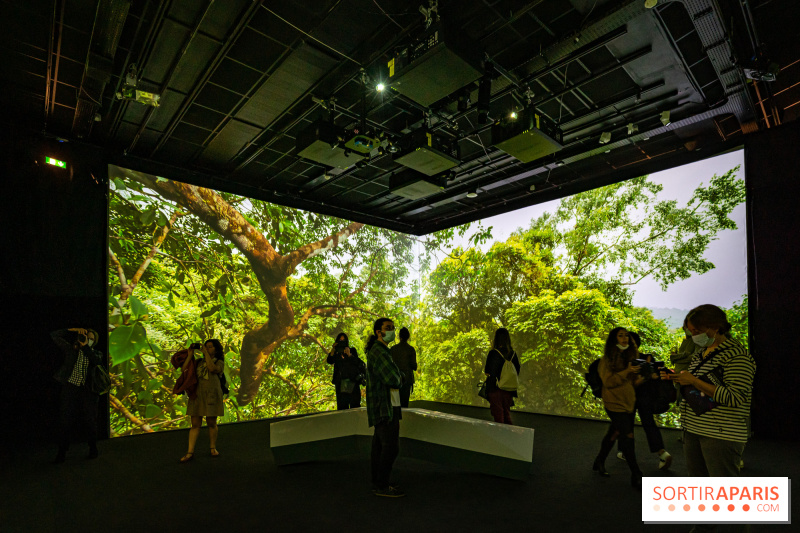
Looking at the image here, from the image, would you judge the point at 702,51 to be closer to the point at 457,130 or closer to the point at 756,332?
the point at 457,130

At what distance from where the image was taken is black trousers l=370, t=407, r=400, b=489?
335 centimetres

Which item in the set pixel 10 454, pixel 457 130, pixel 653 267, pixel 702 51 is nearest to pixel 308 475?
pixel 10 454

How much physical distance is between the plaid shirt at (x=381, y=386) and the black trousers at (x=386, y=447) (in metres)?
0.09

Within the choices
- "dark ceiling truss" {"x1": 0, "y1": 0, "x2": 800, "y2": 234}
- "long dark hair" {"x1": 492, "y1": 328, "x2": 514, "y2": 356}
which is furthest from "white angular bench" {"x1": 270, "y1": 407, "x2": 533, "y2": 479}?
"dark ceiling truss" {"x1": 0, "y1": 0, "x2": 800, "y2": 234}

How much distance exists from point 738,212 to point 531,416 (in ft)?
15.6

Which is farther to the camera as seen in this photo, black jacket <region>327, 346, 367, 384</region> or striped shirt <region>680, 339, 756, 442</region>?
black jacket <region>327, 346, 367, 384</region>

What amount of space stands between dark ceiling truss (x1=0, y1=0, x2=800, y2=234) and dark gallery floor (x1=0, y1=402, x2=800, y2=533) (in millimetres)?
4121

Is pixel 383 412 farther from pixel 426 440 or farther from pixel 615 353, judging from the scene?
pixel 615 353

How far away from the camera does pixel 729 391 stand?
1.92 meters

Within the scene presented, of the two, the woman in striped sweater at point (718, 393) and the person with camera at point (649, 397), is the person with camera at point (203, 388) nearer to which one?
the person with camera at point (649, 397)

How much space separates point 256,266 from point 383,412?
20.8ft

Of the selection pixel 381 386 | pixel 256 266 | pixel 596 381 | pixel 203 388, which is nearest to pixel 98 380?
pixel 203 388

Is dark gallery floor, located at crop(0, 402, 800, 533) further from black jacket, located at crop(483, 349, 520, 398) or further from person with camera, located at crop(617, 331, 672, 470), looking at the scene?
black jacket, located at crop(483, 349, 520, 398)

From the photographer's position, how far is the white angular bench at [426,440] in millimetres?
3682
